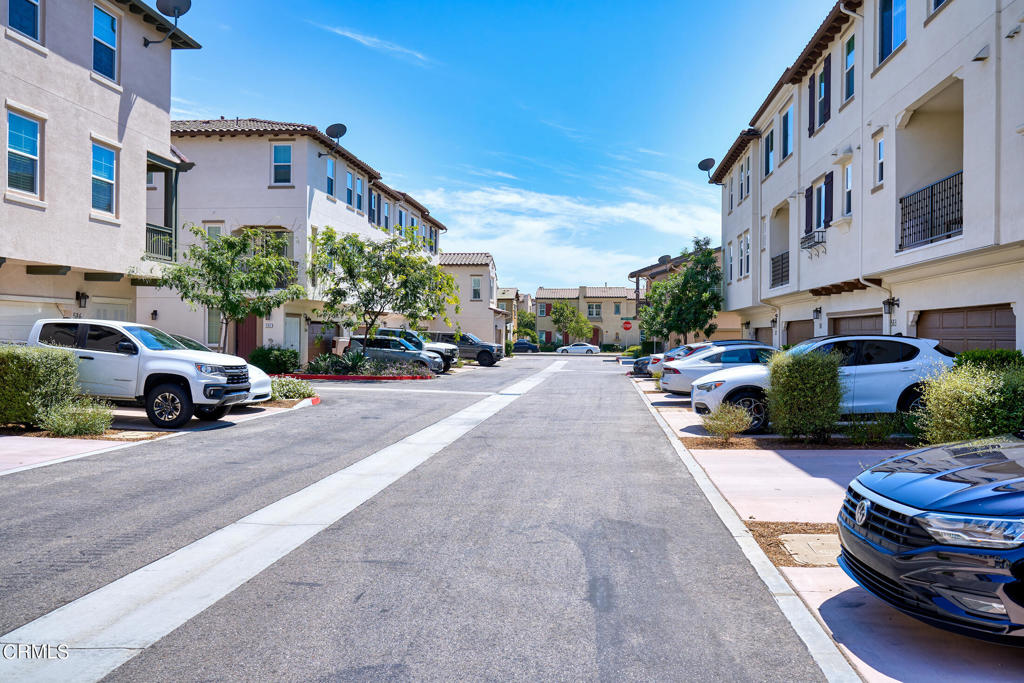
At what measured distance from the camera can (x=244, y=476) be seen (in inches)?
329

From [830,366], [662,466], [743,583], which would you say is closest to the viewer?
[743,583]

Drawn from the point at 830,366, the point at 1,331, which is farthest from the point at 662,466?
the point at 1,331

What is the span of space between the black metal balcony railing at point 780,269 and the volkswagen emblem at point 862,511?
716 inches

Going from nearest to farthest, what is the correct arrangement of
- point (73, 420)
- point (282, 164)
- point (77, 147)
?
point (73, 420), point (77, 147), point (282, 164)

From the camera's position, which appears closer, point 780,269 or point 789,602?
point 789,602

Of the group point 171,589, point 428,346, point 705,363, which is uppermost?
point 428,346

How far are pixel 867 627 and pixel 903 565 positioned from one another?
0.66 m

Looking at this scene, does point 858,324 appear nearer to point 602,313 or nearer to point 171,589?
point 171,589

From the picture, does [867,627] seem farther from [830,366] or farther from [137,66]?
[137,66]

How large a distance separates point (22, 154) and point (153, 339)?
529 centimetres

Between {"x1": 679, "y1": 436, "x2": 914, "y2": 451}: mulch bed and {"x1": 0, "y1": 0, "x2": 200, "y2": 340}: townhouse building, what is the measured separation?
1395 cm

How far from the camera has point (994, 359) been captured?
10281mm

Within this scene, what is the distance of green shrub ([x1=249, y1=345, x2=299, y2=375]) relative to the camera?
25156 mm

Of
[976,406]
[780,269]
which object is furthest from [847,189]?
[976,406]
